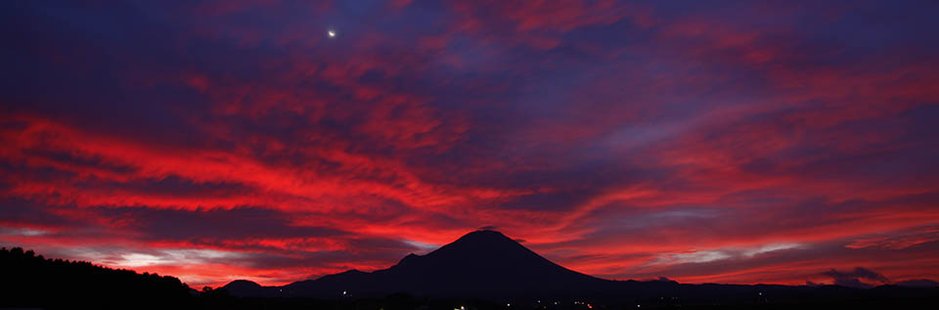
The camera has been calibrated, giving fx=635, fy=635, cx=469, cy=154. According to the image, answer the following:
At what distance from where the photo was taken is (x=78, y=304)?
53.9m

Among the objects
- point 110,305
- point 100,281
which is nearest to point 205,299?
point 100,281

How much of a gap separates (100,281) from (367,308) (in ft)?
262

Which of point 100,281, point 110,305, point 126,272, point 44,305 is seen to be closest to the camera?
point 44,305

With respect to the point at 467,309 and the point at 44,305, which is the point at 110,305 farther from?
the point at 467,309

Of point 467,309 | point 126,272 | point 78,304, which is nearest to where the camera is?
point 78,304

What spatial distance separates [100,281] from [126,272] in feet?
26.7

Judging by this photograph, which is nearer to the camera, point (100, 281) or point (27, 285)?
point (27, 285)

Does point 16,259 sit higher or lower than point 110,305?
higher

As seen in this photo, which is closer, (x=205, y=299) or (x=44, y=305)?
(x=44, y=305)

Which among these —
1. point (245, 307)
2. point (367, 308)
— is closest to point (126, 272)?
point (245, 307)

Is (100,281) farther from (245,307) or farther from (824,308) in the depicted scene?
(824,308)

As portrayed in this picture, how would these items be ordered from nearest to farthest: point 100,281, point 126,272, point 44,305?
point 44,305, point 100,281, point 126,272

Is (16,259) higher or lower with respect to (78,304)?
higher

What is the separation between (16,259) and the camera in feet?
193
